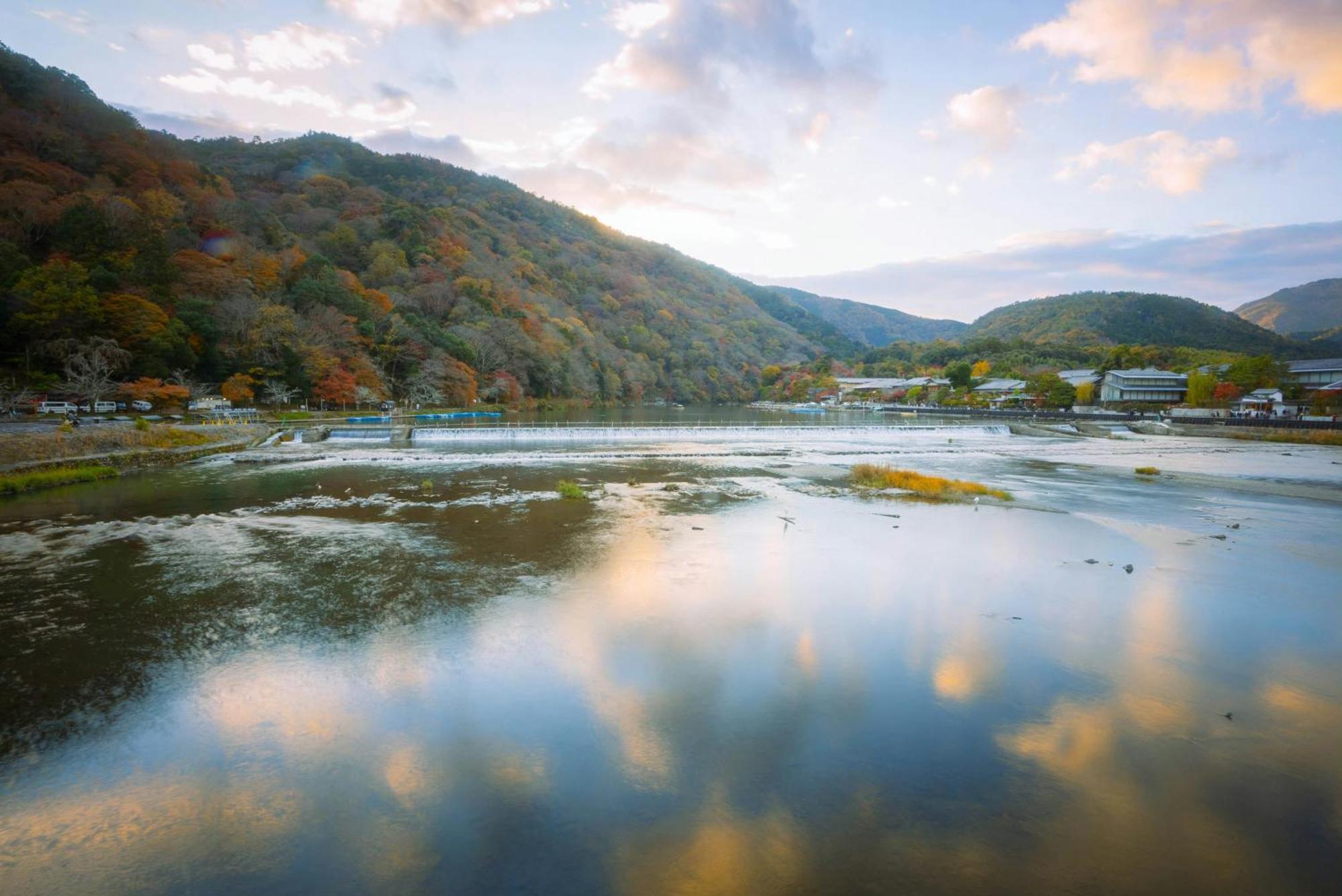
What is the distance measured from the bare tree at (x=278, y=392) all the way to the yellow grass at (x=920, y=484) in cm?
2802

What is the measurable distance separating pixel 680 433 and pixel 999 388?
3896 cm

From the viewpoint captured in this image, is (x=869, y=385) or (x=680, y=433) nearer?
(x=680, y=433)

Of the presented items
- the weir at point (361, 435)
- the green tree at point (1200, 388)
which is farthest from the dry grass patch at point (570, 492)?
the green tree at point (1200, 388)

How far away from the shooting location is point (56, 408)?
23406 millimetres

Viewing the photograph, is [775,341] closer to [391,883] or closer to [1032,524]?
[1032,524]

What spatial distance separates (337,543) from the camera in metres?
9.72

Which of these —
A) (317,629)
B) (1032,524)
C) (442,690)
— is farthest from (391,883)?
(1032,524)

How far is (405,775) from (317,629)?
122 inches

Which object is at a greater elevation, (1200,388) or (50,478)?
(1200,388)

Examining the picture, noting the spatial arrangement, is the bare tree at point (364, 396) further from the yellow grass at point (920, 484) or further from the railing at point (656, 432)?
the yellow grass at point (920, 484)

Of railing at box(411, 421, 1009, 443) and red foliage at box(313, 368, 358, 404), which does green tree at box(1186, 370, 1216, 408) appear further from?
red foliage at box(313, 368, 358, 404)

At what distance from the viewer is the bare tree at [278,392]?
3147 cm

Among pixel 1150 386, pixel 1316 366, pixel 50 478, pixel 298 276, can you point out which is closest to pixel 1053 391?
pixel 1150 386

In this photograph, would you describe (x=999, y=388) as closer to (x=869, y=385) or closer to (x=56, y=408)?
(x=869, y=385)
